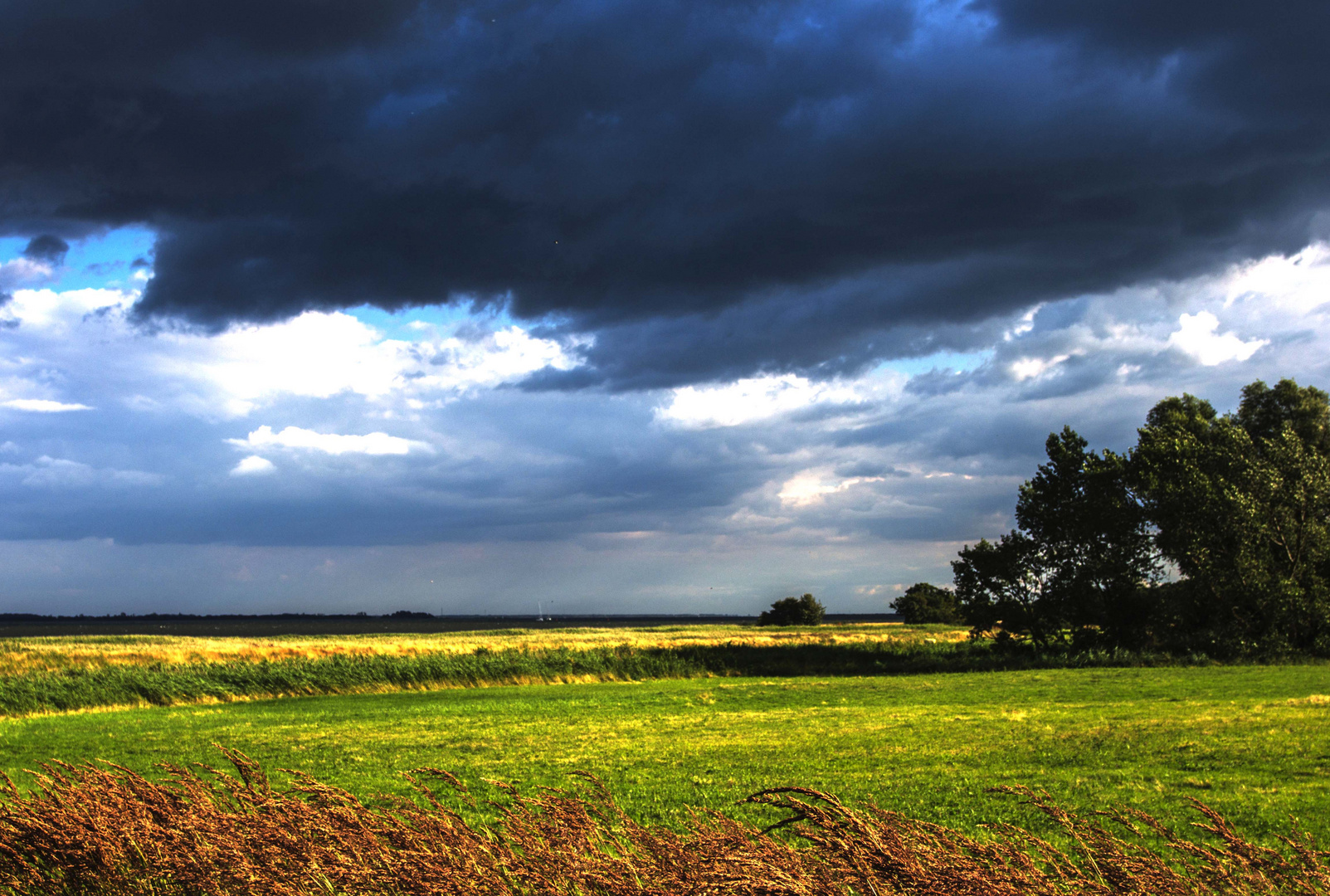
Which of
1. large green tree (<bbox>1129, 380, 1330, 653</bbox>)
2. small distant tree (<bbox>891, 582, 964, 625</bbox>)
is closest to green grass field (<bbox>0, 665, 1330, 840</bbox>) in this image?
large green tree (<bbox>1129, 380, 1330, 653</bbox>)

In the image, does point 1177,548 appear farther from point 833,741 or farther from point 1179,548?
point 833,741

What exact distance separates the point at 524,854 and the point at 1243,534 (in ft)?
154

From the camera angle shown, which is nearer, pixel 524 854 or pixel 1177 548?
pixel 524 854

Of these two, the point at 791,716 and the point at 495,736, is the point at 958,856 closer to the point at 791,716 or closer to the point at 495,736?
the point at 495,736

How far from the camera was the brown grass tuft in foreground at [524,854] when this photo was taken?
429cm

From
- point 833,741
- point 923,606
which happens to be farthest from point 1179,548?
point 923,606

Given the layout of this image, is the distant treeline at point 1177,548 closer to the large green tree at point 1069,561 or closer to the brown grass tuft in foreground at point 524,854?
the large green tree at point 1069,561

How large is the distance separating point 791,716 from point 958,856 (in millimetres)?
21408

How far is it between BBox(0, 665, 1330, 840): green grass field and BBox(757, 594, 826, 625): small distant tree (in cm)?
9076

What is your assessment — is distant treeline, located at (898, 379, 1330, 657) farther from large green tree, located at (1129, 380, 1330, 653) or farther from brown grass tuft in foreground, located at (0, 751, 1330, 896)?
brown grass tuft in foreground, located at (0, 751, 1330, 896)

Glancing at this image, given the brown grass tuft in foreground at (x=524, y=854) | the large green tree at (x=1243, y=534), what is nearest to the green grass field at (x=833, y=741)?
the brown grass tuft in foreground at (x=524, y=854)

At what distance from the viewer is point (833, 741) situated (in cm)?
1947

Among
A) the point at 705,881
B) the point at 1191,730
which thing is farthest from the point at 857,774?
the point at 705,881

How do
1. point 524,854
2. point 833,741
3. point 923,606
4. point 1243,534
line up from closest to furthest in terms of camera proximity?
point 524,854, point 833,741, point 1243,534, point 923,606
